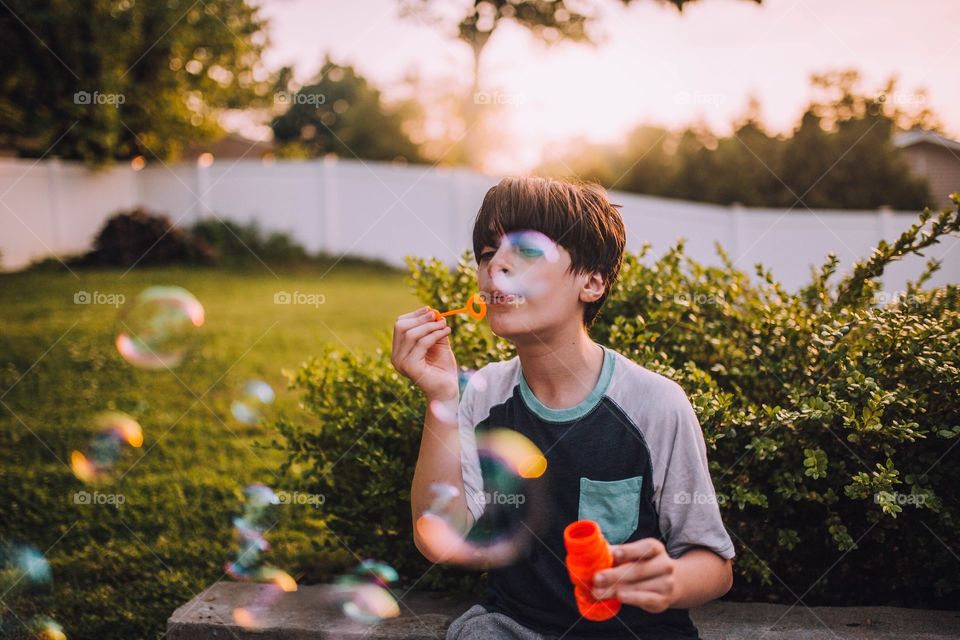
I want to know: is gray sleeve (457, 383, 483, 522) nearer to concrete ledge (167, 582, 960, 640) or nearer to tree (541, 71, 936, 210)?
concrete ledge (167, 582, 960, 640)

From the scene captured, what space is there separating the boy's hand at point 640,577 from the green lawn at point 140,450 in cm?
159

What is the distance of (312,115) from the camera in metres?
38.5

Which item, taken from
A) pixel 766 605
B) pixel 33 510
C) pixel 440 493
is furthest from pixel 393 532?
pixel 33 510

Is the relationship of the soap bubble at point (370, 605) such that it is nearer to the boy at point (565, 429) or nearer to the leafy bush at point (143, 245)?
the boy at point (565, 429)

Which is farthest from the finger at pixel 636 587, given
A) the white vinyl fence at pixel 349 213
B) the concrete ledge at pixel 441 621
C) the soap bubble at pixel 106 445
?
the white vinyl fence at pixel 349 213

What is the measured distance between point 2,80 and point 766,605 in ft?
49.9

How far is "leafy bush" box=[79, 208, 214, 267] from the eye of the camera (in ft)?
43.4

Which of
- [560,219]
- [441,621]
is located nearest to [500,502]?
[441,621]

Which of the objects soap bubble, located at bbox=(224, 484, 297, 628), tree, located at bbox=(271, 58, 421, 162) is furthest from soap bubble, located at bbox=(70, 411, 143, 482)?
tree, located at bbox=(271, 58, 421, 162)

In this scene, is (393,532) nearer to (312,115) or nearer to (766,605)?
(766,605)

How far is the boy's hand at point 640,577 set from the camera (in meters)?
1.34

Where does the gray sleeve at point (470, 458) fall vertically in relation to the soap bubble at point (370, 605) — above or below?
above

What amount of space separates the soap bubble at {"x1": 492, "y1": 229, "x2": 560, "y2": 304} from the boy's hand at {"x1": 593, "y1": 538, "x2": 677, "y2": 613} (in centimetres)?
60

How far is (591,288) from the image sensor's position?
1.84m
